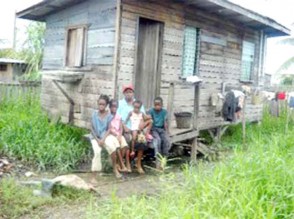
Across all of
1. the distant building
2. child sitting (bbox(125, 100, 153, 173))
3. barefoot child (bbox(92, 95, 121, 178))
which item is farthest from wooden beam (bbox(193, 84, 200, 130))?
the distant building

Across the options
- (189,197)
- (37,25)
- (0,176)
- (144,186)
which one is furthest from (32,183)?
(37,25)

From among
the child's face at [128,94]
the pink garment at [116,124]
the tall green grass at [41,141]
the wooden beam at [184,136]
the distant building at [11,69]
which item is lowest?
the tall green grass at [41,141]

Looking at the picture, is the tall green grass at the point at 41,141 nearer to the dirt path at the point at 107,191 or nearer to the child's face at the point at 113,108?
the dirt path at the point at 107,191

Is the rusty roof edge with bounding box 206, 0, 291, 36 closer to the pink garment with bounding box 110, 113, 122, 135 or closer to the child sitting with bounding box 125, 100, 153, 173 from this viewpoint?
the child sitting with bounding box 125, 100, 153, 173

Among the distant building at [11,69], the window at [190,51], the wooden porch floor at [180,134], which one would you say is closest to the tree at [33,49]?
the distant building at [11,69]

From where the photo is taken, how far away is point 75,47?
9055mm

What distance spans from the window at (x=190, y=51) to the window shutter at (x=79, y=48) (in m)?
2.38

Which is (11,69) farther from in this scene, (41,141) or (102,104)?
(102,104)

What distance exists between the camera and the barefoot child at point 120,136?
7008 mm

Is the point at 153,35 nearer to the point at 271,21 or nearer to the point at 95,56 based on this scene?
the point at 95,56

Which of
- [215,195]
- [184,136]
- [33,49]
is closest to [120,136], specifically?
[184,136]

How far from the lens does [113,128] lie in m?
7.08

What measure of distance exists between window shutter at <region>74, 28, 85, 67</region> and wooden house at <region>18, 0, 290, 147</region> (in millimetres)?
22

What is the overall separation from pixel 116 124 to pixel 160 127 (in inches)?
38.1
